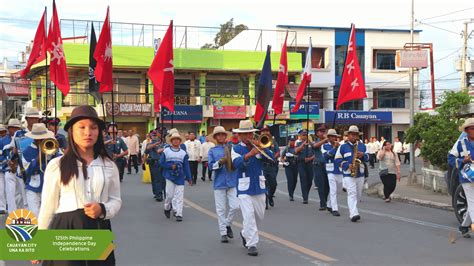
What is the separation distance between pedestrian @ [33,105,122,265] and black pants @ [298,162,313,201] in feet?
37.9

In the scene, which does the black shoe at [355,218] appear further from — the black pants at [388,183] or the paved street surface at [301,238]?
the black pants at [388,183]

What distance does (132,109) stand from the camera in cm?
4088

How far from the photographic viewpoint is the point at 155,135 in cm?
1580

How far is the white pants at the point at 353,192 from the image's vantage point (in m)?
11.5

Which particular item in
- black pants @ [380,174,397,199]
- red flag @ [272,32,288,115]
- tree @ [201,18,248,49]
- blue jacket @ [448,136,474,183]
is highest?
tree @ [201,18,248,49]

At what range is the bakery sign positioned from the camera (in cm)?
4041

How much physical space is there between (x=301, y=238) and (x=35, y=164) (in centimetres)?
415

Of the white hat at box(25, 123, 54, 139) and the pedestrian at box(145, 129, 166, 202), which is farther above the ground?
the white hat at box(25, 123, 54, 139)

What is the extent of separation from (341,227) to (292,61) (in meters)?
34.6

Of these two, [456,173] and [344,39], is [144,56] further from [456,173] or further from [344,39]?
[456,173]

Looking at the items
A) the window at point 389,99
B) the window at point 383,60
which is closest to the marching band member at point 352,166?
the window at point 389,99

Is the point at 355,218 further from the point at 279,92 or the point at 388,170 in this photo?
the point at 279,92

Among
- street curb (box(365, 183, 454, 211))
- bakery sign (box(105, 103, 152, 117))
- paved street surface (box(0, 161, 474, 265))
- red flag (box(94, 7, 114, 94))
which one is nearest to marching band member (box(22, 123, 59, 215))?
paved street surface (box(0, 161, 474, 265))

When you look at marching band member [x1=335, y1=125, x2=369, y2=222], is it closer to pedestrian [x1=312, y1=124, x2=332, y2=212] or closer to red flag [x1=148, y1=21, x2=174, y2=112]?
pedestrian [x1=312, y1=124, x2=332, y2=212]
